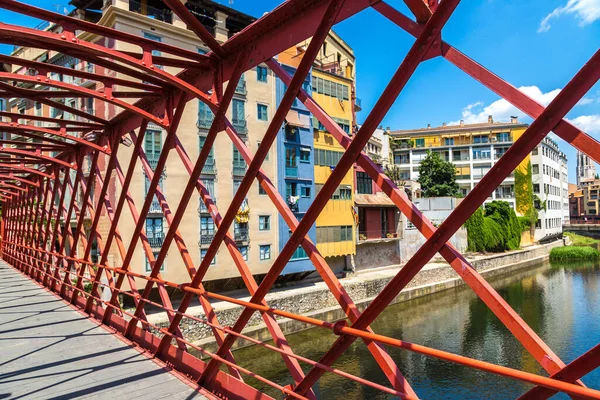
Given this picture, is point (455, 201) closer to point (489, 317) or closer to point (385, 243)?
point (385, 243)

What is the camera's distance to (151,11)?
22.9m

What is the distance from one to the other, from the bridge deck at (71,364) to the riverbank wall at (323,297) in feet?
30.6

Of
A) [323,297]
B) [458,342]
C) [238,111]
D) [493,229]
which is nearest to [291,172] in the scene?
[238,111]

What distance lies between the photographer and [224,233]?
17.4ft

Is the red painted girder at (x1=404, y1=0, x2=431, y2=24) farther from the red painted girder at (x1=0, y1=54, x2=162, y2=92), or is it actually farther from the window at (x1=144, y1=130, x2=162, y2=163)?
the window at (x1=144, y1=130, x2=162, y2=163)

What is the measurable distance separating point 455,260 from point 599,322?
25090mm

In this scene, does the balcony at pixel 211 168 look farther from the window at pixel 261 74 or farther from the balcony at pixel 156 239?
the window at pixel 261 74

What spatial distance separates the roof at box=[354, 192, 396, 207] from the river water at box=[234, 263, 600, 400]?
7.24m

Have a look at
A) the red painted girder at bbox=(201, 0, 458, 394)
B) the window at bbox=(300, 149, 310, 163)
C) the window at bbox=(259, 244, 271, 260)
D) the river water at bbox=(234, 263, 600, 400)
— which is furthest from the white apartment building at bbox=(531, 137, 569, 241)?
the red painted girder at bbox=(201, 0, 458, 394)

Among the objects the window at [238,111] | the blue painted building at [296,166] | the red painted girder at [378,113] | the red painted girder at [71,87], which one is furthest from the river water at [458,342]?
the red painted girder at [378,113]

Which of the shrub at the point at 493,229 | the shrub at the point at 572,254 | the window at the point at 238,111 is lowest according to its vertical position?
the shrub at the point at 572,254

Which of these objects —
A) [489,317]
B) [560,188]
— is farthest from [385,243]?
[560,188]

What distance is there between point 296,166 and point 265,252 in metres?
5.11

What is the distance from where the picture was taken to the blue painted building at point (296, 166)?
25000 millimetres
